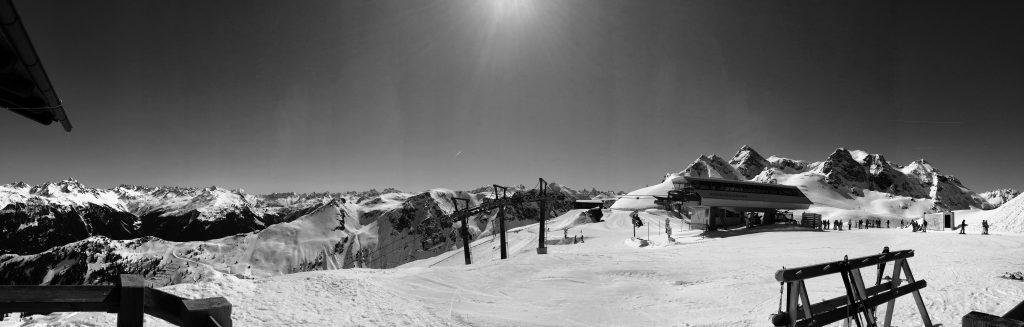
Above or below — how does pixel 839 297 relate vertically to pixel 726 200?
above

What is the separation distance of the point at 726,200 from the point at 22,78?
57.1 metres

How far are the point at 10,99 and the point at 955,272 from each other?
24434mm

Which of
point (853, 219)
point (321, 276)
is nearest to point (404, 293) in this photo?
point (321, 276)

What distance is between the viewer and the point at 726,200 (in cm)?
5284

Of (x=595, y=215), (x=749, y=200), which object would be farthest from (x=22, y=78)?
(x=595, y=215)

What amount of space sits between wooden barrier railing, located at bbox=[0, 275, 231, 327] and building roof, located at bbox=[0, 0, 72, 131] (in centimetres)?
293

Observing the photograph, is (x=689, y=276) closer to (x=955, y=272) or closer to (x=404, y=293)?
(x=955, y=272)

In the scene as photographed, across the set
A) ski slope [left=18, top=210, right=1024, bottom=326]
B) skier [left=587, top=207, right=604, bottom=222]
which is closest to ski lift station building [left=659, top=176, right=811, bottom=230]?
ski slope [left=18, top=210, right=1024, bottom=326]

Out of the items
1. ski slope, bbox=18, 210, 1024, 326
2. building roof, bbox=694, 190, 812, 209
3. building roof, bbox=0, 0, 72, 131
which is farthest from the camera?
building roof, bbox=694, 190, 812, 209

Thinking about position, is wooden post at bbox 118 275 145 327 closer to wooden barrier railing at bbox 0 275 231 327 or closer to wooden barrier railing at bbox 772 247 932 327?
wooden barrier railing at bbox 0 275 231 327

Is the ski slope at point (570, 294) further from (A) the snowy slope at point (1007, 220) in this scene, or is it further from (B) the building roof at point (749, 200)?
(B) the building roof at point (749, 200)

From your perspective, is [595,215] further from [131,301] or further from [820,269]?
[131,301]

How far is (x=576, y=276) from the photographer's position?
1819 cm

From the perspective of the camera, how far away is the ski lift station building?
52.0m
